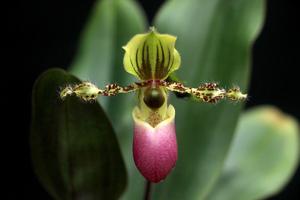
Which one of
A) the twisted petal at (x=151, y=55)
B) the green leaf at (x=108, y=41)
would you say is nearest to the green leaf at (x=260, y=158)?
the green leaf at (x=108, y=41)

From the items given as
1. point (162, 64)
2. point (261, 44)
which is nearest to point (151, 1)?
point (261, 44)

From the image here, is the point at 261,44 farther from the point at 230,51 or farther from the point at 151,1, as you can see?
the point at 230,51

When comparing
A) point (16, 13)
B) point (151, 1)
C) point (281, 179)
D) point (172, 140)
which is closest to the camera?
point (172, 140)

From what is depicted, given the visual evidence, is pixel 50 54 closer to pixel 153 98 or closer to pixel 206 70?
pixel 206 70

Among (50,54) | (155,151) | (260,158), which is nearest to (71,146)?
(155,151)

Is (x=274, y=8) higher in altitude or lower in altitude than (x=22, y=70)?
higher

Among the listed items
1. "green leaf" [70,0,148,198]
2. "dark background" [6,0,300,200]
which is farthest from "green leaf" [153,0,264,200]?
"dark background" [6,0,300,200]

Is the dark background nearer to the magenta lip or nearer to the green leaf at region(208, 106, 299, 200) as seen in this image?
the green leaf at region(208, 106, 299, 200)
